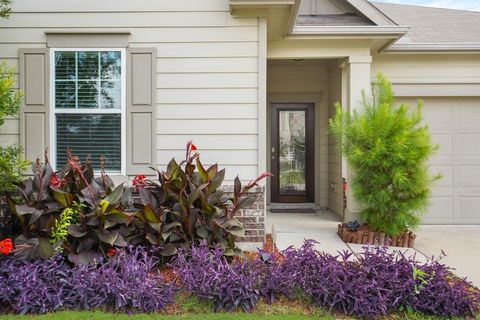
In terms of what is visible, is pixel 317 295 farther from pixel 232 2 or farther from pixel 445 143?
pixel 445 143

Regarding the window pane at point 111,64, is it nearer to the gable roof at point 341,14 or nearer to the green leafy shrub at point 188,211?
the green leafy shrub at point 188,211

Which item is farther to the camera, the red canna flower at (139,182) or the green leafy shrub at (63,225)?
the red canna flower at (139,182)

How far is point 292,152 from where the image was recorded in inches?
330

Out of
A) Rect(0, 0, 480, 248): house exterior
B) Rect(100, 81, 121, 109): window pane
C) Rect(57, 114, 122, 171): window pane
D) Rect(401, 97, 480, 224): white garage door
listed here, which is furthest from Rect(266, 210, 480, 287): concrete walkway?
Rect(100, 81, 121, 109): window pane

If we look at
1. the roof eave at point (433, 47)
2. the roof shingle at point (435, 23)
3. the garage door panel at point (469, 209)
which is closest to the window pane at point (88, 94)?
the roof eave at point (433, 47)

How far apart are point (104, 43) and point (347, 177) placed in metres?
4.30

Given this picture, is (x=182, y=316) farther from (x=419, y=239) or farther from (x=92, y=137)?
(x=419, y=239)

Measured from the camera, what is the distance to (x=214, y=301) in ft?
11.3

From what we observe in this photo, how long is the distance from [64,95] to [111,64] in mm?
730

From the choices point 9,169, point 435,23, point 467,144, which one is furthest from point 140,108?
point 435,23

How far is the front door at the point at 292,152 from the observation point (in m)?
8.30

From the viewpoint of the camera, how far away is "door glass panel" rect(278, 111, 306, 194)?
27.4ft

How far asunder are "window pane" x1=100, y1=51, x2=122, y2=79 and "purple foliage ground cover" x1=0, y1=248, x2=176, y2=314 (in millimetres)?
2488

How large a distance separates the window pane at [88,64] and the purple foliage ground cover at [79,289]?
8.08 ft
